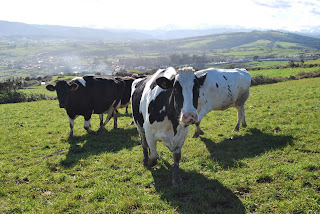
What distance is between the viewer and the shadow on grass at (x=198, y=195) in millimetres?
5445

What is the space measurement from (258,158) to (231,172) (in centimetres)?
140

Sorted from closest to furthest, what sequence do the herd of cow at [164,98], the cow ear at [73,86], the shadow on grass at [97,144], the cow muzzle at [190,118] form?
the cow muzzle at [190,118]
the herd of cow at [164,98]
the shadow on grass at [97,144]
the cow ear at [73,86]

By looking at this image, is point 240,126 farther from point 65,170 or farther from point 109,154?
point 65,170

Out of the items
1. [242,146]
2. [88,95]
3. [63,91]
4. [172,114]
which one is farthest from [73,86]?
[242,146]

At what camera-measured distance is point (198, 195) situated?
5988 mm

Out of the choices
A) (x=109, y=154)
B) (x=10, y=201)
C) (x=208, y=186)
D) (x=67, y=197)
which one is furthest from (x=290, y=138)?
(x=10, y=201)

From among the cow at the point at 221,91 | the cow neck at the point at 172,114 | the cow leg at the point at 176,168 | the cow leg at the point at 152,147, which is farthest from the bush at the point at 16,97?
the cow neck at the point at 172,114

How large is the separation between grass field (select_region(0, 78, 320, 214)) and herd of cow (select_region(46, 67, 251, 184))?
732 mm

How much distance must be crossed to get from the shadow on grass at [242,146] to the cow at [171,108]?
85.5 inches

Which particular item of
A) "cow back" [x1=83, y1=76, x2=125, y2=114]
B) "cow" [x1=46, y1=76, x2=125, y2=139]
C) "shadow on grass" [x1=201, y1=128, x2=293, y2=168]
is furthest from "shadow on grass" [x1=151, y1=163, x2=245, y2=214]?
"cow back" [x1=83, y1=76, x2=125, y2=114]

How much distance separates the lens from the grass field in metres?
5.67

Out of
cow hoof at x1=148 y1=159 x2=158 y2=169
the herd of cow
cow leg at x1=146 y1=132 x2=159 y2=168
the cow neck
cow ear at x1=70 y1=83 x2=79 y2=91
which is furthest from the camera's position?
cow ear at x1=70 y1=83 x2=79 y2=91

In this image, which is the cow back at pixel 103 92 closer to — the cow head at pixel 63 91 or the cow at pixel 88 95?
the cow at pixel 88 95

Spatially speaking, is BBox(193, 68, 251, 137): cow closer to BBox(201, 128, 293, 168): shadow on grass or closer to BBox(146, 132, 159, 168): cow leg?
BBox(201, 128, 293, 168): shadow on grass
